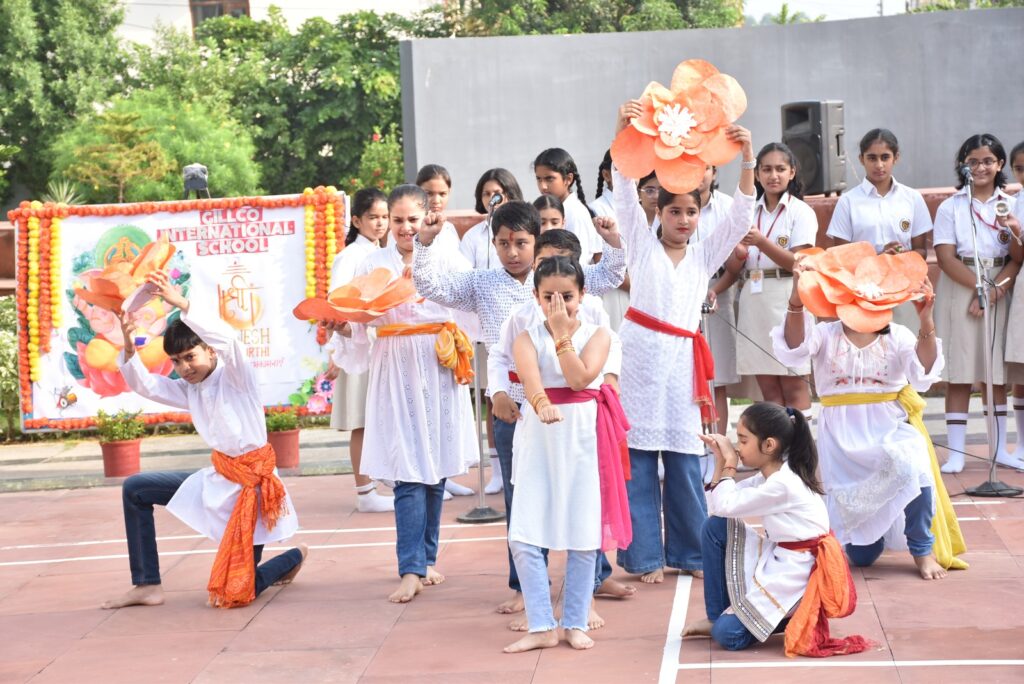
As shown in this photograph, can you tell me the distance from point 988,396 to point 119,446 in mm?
5256

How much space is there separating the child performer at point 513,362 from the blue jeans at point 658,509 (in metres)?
0.21

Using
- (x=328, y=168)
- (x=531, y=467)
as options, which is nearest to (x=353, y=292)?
(x=531, y=467)

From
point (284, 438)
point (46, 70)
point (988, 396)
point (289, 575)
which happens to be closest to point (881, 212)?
point (988, 396)

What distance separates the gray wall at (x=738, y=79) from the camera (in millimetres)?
16078

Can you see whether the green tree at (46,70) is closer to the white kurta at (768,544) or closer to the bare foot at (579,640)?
the bare foot at (579,640)

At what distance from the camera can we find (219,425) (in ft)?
→ 19.3

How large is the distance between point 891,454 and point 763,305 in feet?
7.06

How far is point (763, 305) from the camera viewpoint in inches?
307

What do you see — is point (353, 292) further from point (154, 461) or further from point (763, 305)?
point (154, 461)

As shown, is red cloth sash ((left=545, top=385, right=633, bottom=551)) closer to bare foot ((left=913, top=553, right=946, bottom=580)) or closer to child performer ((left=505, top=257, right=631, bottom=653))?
child performer ((left=505, top=257, right=631, bottom=653))

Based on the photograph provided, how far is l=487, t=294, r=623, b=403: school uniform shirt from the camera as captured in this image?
5.14 meters

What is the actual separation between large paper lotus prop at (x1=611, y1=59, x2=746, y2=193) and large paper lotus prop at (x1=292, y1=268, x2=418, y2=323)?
44.1 inches

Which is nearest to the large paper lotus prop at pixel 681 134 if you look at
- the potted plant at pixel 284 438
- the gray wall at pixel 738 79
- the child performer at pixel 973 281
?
the child performer at pixel 973 281

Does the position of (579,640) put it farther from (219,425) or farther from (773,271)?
(773,271)
